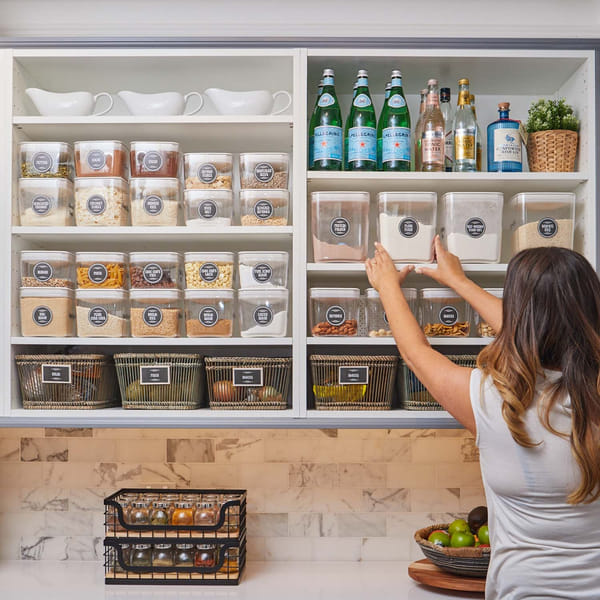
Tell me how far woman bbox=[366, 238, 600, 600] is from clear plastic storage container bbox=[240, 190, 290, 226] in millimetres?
793

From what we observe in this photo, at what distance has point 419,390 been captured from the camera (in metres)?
2.14

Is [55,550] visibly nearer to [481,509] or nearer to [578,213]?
[481,509]

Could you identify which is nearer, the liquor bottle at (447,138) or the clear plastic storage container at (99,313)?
the clear plastic storage container at (99,313)

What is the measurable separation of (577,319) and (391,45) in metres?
1.07

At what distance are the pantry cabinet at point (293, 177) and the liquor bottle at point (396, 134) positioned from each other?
0.19ft

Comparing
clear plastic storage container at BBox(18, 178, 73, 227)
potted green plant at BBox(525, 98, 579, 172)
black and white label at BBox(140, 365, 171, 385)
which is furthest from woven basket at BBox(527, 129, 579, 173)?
clear plastic storage container at BBox(18, 178, 73, 227)

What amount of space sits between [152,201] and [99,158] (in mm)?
206

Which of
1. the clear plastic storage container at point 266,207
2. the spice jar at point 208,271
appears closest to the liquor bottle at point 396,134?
the clear plastic storage container at point 266,207

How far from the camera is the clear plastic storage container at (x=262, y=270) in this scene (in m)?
2.13

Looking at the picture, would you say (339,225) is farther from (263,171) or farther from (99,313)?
(99,313)

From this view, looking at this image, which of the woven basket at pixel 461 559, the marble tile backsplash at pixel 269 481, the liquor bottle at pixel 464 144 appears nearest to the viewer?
the woven basket at pixel 461 559

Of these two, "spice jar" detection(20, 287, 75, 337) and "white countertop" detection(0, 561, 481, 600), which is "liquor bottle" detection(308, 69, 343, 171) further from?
"white countertop" detection(0, 561, 481, 600)

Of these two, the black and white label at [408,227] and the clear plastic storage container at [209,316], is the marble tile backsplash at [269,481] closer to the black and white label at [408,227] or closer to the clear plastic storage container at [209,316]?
the clear plastic storage container at [209,316]

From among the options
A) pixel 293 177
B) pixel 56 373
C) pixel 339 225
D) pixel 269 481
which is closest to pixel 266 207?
pixel 293 177
